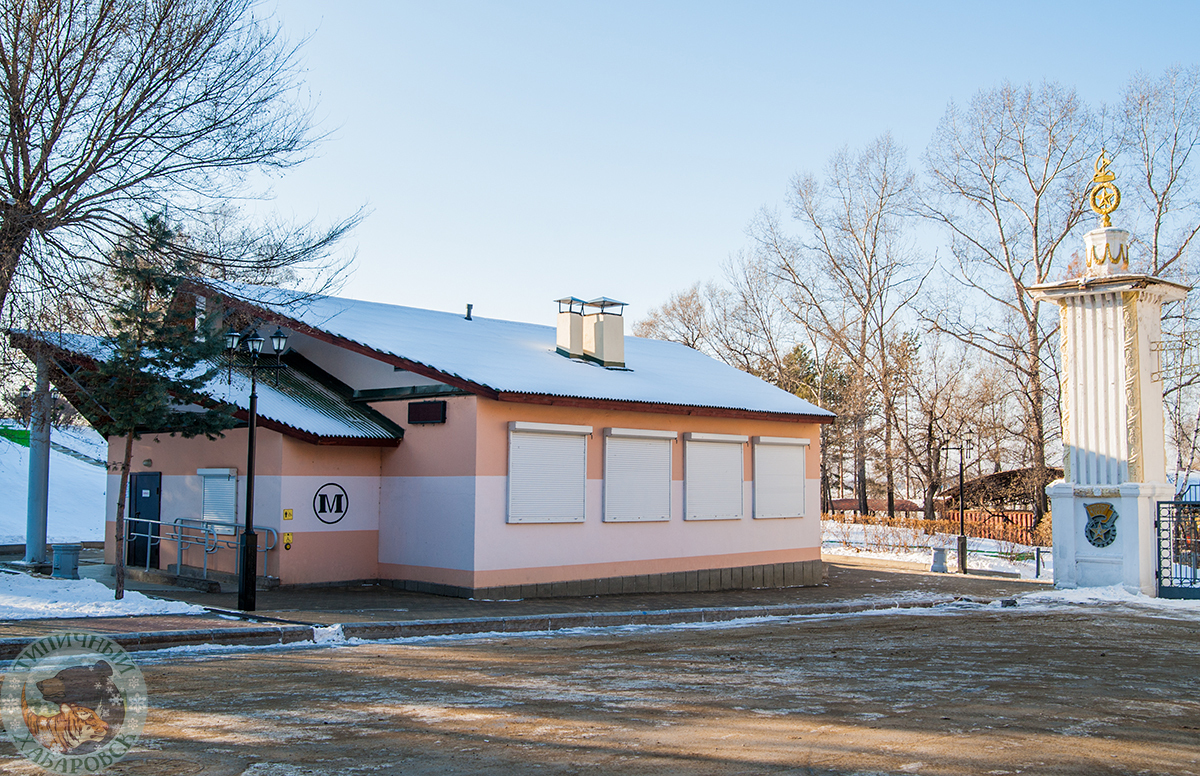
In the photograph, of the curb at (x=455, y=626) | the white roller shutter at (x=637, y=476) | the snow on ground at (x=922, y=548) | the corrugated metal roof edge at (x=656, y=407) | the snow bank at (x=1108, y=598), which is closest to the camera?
the curb at (x=455, y=626)

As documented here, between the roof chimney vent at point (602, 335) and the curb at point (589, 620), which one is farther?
the roof chimney vent at point (602, 335)

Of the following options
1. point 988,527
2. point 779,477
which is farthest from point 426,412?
point 988,527

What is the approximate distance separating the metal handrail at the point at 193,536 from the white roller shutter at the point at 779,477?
10.2 meters

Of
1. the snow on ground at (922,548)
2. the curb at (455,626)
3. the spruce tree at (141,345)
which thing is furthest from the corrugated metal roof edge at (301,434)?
the snow on ground at (922,548)

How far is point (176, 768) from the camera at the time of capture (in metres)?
6.02

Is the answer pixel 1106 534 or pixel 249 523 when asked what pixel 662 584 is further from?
pixel 249 523

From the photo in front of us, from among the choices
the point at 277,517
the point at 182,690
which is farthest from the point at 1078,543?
the point at 182,690

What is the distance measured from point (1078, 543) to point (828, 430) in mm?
33488

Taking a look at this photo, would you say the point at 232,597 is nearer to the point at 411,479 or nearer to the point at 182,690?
the point at 411,479

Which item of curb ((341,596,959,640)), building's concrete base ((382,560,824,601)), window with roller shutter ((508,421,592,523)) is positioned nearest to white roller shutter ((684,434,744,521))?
building's concrete base ((382,560,824,601))

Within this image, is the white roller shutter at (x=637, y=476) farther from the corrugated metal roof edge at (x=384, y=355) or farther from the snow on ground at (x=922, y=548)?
the snow on ground at (x=922, y=548)

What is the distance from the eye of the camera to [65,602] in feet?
42.6

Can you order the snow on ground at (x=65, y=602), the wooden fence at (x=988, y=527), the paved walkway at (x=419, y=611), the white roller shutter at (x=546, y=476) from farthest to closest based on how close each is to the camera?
the wooden fence at (x=988, y=527) < the white roller shutter at (x=546, y=476) < the snow on ground at (x=65, y=602) < the paved walkway at (x=419, y=611)

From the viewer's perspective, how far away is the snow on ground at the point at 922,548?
2827 cm
